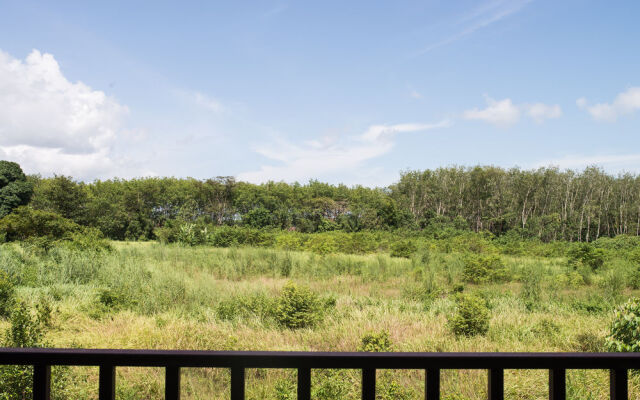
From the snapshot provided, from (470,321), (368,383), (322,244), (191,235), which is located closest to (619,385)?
(368,383)

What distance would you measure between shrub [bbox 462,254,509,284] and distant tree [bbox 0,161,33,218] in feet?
69.8

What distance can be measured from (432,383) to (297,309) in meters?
5.31

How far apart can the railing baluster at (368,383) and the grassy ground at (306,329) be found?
9.08 ft

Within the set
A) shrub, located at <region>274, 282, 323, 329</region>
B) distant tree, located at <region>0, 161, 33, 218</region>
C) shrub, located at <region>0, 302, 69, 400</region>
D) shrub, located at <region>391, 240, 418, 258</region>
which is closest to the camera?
shrub, located at <region>0, 302, 69, 400</region>

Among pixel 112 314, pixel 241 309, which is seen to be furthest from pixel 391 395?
pixel 112 314

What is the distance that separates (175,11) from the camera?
6270 millimetres

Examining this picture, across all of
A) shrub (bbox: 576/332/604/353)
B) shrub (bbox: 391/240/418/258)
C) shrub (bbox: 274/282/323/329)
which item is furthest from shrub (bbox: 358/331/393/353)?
shrub (bbox: 391/240/418/258)

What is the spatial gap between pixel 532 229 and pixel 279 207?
16.1 meters

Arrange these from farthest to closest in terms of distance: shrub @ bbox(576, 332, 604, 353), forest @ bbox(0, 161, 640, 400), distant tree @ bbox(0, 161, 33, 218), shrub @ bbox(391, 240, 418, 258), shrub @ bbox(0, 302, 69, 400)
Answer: distant tree @ bbox(0, 161, 33, 218), shrub @ bbox(391, 240, 418, 258), shrub @ bbox(576, 332, 604, 353), forest @ bbox(0, 161, 640, 400), shrub @ bbox(0, 302, 69, 400)

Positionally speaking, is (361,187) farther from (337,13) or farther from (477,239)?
(337,13)

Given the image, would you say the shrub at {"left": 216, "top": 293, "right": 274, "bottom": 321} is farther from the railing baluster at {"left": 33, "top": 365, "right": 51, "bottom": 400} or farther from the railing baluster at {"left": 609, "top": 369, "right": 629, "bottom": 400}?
the railing baluster at {"left": 609, "top": 369, "right": 629, "bottom": 400}

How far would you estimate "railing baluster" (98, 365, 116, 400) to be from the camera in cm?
86

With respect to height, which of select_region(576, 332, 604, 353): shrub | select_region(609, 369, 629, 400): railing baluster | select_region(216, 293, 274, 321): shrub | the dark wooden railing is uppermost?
the dark wooden railing

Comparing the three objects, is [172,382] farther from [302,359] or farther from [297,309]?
[297,309]
